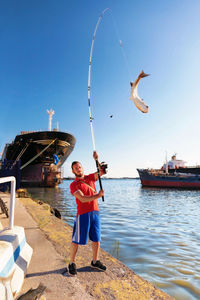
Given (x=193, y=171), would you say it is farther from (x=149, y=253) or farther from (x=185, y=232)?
(x=149, y=253)

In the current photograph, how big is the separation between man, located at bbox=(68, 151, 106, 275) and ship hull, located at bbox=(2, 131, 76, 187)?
23.7m

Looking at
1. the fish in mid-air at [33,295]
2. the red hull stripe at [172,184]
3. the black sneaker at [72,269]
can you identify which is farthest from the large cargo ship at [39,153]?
the fish in mid-air at [33,295]

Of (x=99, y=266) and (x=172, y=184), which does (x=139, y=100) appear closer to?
(x=99, y=266)

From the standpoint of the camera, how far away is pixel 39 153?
2600 cm

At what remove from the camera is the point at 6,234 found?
2.06 meters

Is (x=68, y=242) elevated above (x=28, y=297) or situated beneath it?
situated beneath

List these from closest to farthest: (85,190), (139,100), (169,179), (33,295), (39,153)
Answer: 1. (33,295)
2. (85,190)
3. (139,100)
4. (39,153)
5. (169,179)

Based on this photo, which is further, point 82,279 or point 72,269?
point 72,269

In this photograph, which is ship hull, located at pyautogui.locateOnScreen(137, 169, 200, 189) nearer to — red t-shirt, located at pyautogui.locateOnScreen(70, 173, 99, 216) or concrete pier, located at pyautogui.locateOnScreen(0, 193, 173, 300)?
concrete pier, located at pyautogui.locateOnScreen(0, 193, 173, 300)

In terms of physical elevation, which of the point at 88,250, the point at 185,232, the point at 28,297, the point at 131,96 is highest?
the point at 131,96

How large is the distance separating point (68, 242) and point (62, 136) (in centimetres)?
2406

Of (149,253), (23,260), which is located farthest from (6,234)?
(149,253)

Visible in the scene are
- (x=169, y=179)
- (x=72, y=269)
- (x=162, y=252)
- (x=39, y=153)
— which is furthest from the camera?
(x=169, y=179)

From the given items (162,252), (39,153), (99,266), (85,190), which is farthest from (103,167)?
(39,153)
